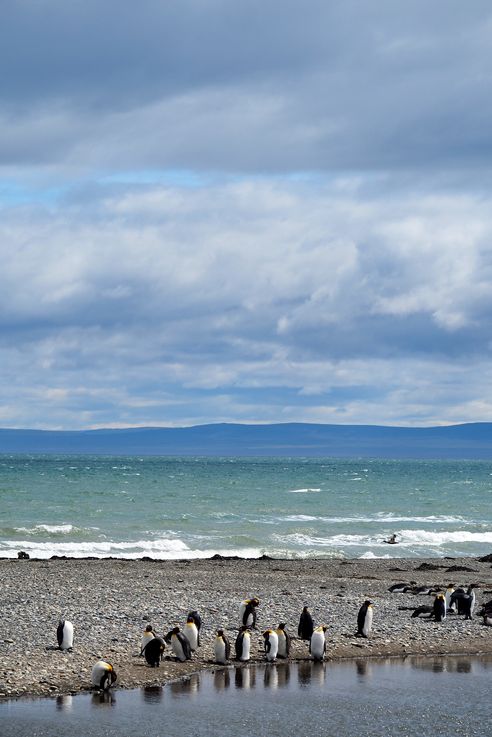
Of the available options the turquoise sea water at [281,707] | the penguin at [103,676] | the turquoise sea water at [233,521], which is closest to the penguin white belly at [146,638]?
the turquoise sea water at [281,707]

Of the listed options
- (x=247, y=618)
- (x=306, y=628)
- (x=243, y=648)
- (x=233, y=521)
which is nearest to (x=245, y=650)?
(x=243, y=648)

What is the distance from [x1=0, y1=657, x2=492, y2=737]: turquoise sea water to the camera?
12.4 metres

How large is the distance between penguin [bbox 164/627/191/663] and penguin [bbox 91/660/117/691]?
6.95ft

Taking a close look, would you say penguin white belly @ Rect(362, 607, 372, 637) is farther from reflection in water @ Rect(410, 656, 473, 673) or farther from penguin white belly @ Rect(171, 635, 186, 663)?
penguin white belly @ Rect(171, 635, 186, 663)

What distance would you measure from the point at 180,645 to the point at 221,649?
0.65 metres

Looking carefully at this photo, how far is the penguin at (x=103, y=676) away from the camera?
45.4 ft

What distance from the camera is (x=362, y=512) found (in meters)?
56.5

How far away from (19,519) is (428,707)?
35.3 m

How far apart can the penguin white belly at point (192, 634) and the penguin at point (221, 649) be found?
0.44m

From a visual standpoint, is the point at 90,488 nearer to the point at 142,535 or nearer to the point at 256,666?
the point at 142,535

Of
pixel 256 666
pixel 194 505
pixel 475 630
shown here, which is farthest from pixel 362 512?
pixel 256 666

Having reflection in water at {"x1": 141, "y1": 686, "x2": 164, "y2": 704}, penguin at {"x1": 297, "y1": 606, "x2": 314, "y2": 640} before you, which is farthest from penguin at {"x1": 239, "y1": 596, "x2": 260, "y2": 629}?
reflection in water at {"x1": 141, "y1": 686, "x2": 164, "y2": 704}

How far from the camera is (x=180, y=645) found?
16.0m

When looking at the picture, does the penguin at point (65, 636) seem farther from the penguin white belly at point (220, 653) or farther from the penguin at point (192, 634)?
the penguin white belly at point (220, 653)
